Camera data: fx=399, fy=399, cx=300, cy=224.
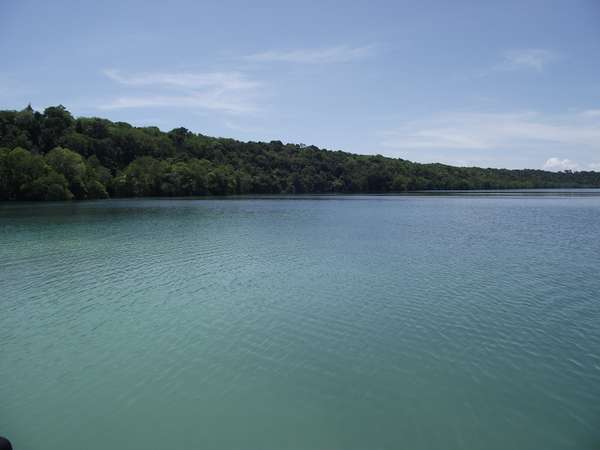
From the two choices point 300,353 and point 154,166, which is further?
point 154,166

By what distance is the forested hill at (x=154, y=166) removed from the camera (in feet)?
286

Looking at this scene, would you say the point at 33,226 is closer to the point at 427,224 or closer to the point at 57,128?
the point at 427,224

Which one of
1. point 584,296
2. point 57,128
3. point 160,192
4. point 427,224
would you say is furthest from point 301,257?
point 57,128

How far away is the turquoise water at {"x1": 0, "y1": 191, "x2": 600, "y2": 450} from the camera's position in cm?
791

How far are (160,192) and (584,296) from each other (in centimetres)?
11909

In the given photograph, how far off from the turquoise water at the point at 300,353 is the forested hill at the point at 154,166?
75.6 m

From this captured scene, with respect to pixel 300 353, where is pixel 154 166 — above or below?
above

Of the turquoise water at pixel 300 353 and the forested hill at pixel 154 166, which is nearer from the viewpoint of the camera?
the turquoise water at pixel 300 353

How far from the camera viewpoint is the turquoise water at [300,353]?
7.91 meters

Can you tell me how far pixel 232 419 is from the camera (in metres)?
8.25

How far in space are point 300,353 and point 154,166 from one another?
123 m

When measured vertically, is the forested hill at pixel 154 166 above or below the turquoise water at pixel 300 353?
above

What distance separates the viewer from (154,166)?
124m

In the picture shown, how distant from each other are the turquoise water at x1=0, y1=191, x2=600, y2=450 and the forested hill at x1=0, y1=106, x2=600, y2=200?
75.6m
